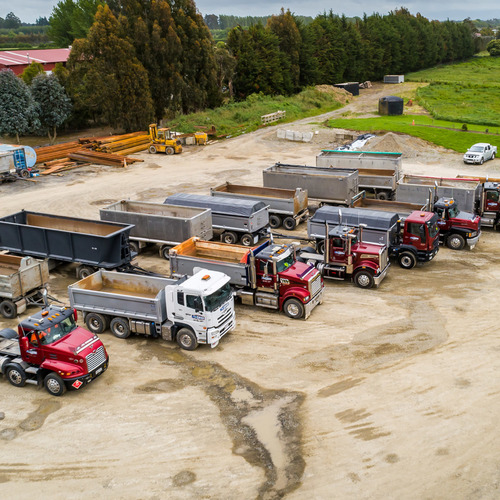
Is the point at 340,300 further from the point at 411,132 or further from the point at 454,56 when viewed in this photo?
the point at 454,56

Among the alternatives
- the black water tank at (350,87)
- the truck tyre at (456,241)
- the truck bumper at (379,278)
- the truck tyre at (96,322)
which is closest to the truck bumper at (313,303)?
the truck bumper at (379,278)

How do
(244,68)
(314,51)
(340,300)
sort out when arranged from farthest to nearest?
(314,51) → (244,68) → (340,300)

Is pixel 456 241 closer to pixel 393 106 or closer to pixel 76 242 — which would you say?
pixel 76 242

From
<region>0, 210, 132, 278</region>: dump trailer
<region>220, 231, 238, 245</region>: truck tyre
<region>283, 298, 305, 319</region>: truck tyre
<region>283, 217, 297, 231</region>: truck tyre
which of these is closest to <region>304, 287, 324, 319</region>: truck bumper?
<region>283, 298, 305, 319</region>: truck tyre

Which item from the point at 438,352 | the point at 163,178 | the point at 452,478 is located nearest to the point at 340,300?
the point at 438,352

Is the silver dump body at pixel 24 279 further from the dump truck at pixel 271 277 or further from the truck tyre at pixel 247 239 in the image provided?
the truck tyre at pixel 247 239

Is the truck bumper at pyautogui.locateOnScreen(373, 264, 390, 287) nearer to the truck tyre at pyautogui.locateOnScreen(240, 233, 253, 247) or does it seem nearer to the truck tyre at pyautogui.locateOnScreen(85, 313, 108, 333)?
the truck tyre at pyautogui.locateOnScreen(240, 233, 253, 247)
